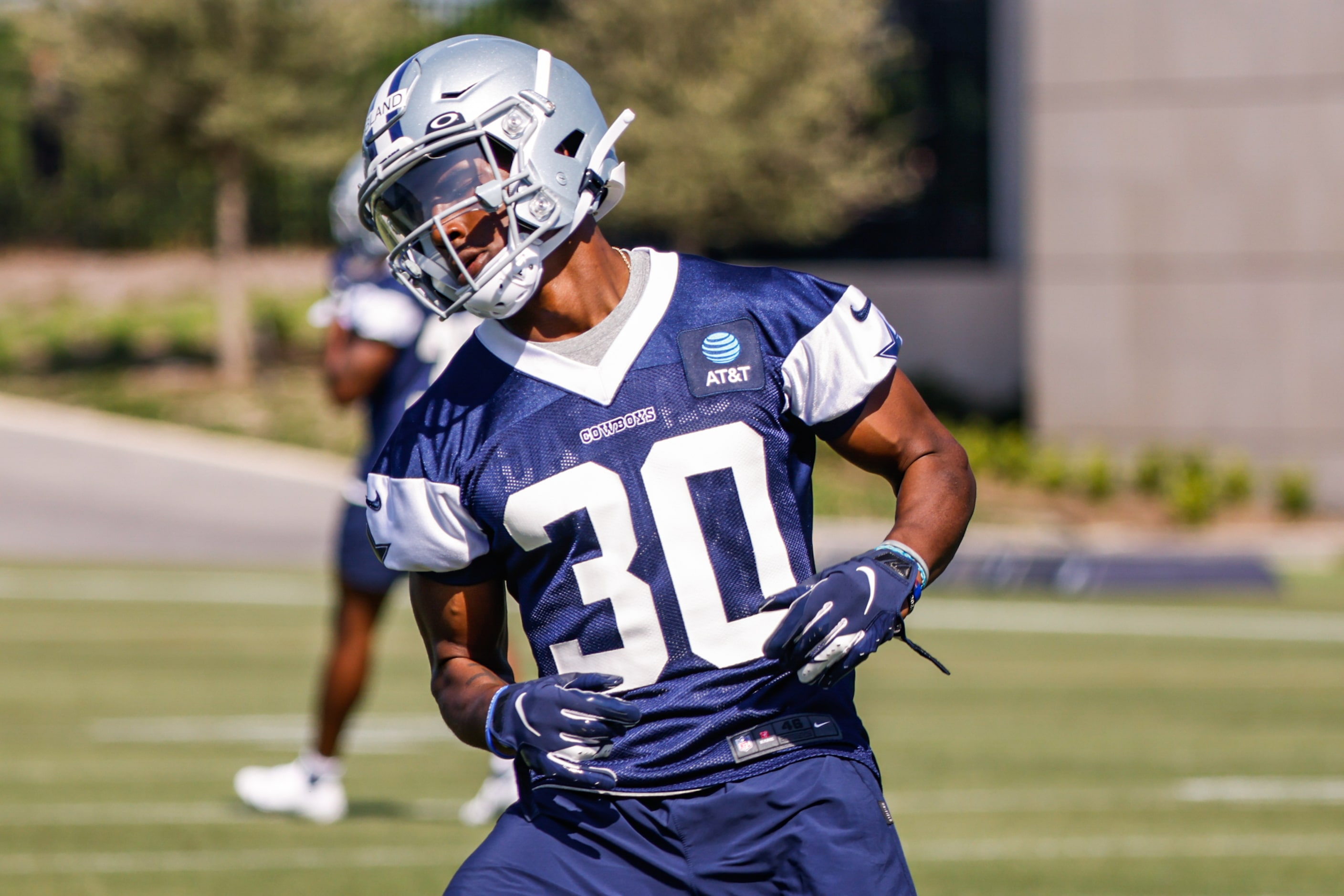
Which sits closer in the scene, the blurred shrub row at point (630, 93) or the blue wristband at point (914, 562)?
the blue wristband at point (914, 562)

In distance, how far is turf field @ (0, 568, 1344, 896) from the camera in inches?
261

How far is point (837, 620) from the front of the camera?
296 cm

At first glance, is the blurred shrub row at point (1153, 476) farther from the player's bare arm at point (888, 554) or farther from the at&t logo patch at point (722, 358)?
the at&t logo patch at point (722, 358)

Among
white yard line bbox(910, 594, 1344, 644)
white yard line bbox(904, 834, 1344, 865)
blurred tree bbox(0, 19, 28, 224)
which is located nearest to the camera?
→ white yard line bbox(904, 834, 1344, 865)

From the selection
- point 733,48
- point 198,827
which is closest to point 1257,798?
point 198,827

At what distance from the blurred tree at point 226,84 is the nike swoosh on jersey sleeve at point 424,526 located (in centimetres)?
2252

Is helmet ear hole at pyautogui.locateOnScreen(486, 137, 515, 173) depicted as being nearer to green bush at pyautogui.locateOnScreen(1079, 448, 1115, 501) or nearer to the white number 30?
the white number 30

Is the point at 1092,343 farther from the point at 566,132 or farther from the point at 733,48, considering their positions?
the point at 566,132

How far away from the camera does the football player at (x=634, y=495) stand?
3156 mm

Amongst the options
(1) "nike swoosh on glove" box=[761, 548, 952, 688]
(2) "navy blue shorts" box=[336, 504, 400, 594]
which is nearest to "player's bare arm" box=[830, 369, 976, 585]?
(1) "nike swoosh on glove" box=[761, 548, 952, 688]

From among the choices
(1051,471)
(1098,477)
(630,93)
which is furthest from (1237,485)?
(630,93)

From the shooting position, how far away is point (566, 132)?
3.27 meters

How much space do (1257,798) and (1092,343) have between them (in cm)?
1325

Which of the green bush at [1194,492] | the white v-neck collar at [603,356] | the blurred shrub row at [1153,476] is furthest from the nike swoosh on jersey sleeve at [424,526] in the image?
the green bush at [1194,492]
